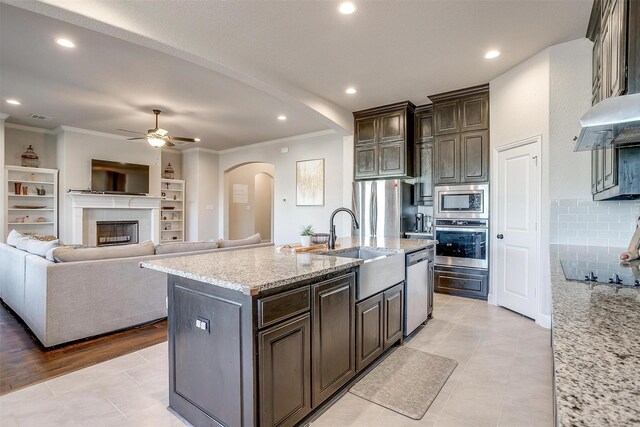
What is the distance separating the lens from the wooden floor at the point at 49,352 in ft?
7.92

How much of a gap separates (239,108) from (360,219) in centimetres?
273

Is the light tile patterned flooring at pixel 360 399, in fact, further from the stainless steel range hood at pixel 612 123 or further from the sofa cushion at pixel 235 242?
the stainless steel range hood at pixel 612 123

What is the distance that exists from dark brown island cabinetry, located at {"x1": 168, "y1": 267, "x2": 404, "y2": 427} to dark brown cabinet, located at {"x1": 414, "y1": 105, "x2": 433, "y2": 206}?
354cm

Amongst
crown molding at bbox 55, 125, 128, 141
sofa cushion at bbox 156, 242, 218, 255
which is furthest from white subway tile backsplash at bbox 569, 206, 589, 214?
crown molding at bbox 55, 125, 128, 141

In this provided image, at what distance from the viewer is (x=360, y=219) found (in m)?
5.52

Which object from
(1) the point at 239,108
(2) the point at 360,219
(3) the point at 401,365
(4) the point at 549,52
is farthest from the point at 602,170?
(1) the point at 239,108

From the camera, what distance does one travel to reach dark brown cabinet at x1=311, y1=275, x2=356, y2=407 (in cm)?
189

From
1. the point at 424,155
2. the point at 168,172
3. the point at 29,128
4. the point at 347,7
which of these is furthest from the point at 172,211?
the point at 347,7

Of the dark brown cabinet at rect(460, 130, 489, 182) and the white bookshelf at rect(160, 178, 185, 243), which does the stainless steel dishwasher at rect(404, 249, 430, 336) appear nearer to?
the dark brown cabinet at rect(460, 130, 489, 182)

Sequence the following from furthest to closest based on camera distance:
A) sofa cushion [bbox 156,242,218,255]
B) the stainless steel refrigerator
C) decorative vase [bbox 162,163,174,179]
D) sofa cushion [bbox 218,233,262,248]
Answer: decorative vase [bbox 162,163,174,179] → the stainless steel refrigerator → sofa cushion [bbox 218,233,262,248] → sofa cushion [bbox 156,242,218,255]

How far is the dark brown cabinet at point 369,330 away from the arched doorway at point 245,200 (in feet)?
22.2

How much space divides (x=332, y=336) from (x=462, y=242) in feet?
10.4

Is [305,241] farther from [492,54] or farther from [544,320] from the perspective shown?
[492,54]

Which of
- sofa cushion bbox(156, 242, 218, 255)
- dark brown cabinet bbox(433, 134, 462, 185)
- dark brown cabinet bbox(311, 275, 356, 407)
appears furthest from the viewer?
dark brown cabinet bbox(433, 134, 462, 185)
